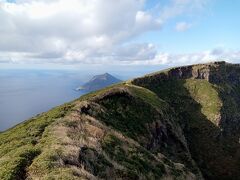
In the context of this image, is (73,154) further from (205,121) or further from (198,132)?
(205,121)

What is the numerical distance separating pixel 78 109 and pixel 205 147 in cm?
9897

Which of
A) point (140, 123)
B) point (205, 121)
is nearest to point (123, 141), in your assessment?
point (140, 123)

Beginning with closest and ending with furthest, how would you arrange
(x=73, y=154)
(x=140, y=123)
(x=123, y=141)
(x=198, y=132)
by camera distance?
1. (x=73, y=154)
2. (x=123, y=141)
3. (x=140, y=123)
4. (x=198, y=132)

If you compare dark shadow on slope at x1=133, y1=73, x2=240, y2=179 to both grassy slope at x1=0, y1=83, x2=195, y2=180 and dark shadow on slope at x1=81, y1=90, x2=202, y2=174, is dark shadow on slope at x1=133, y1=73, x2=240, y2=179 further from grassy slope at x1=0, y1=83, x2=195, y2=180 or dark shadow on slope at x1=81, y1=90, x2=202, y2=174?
grassy slope at x1=0, y1=83, x2=195, y2=180

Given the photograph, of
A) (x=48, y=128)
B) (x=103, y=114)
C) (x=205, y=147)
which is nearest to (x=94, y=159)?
(x=48, y=128)

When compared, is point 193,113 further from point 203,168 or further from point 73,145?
point 73,145

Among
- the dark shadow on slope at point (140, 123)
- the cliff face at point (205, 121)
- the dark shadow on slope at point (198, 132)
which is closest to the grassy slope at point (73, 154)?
the dark shadow on slope at point (140, 123)

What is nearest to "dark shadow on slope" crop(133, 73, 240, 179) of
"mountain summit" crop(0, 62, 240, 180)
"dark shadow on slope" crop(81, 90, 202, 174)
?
"mountain summit" crop(0, 62, 240, 180)

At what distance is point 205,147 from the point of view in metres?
142

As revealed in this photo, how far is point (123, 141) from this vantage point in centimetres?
4491

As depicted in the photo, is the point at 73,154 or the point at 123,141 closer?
the point at 73,154

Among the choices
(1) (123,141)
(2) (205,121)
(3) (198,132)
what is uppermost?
(1) (123,141)

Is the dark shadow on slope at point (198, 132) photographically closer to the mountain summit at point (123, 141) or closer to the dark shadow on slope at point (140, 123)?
the mountain summit at point (123, 141)

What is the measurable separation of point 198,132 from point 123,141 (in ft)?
388
